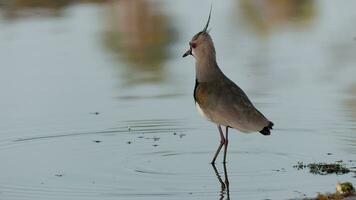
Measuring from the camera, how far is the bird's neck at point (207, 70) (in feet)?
29.1

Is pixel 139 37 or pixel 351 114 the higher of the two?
pixel 139 37

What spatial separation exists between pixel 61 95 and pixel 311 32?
667 centimetres

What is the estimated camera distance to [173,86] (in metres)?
13.1

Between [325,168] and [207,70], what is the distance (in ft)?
4.59

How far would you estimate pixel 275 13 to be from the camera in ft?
70.2

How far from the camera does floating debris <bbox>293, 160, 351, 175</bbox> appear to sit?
8.16m

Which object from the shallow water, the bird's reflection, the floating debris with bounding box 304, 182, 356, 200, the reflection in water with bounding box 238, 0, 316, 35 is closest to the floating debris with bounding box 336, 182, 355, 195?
the floating debris with bounding box 304, 182, 356, 200

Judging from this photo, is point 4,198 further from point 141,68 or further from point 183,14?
point 183,14

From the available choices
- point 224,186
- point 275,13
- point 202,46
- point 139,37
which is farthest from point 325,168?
point 275,13

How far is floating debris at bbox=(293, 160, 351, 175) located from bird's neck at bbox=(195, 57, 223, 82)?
1084mm

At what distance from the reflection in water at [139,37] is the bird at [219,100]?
15.8 feet

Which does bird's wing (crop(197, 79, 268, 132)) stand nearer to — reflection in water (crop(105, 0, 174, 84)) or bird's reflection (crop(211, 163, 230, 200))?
bird's reflection (crop(211, 163, 230, 200))

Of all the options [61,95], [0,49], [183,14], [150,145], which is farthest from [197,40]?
[183,14]

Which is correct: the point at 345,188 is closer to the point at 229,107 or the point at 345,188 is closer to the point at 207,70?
the point at 229,107
